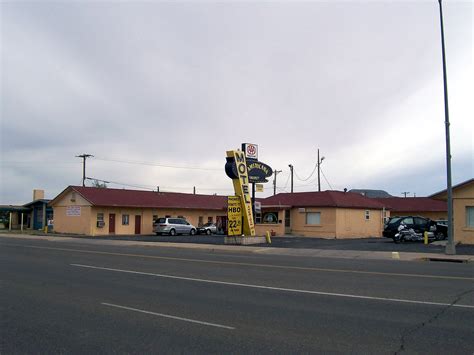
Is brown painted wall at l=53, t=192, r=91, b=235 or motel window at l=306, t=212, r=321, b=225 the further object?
brown painted wall at l=53, t=192, r=91, b=235

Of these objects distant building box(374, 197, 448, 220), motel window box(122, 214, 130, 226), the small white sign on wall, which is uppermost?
distant building box(374, 197, 448, 220)

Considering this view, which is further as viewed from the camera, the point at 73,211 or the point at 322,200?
the point at 73,211

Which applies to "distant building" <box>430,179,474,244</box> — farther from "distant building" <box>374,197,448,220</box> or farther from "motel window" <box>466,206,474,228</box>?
"distant building" <box>374,197,448,220</box>

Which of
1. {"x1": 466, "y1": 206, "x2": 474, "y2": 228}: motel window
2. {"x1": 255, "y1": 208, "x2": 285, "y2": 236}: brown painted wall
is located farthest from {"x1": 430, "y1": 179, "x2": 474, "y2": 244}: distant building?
{"x1": 255, "y1": 208, "x2": 285, "y2": 236}: brown painted wall

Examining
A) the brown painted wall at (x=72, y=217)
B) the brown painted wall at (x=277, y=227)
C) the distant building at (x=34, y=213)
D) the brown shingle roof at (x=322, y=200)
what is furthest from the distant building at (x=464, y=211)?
the distant building at (x=34, y=213)

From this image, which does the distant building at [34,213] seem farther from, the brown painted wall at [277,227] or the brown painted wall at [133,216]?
the brown painted wall at [277,227]

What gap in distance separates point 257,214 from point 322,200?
6.57 metres

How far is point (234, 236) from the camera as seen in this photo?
97.2 feet

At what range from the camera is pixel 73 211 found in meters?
44.6

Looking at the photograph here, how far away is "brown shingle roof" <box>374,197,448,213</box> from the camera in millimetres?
55544

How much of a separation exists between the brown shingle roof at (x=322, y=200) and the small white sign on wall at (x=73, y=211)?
17014mm

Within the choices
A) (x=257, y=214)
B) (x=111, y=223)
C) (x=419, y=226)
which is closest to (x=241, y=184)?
(x=419, y=226)

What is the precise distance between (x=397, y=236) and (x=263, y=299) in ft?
70.7

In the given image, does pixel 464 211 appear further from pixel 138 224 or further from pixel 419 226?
pixel 138 224
